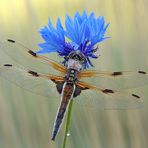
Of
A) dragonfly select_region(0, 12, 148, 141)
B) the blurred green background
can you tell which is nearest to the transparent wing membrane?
dragonfly select_region(0, 12, 148, 141)

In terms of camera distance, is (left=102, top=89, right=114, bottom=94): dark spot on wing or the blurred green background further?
the blurred green background

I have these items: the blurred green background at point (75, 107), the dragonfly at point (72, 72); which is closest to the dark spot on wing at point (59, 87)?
the dragonfly at point (72, 72)

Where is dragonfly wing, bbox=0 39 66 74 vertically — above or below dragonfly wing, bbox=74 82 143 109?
above

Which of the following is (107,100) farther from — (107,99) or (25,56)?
(25,56)

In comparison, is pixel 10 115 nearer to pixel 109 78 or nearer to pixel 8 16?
pixel 8 16

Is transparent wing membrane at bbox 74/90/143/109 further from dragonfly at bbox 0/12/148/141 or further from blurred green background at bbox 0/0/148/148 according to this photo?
blurred green background at bbox 0/0/148/148

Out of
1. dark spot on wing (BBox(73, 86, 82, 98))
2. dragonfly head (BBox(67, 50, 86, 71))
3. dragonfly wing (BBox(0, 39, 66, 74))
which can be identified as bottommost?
dark spot on wing (BBox(73, 86, 82, 98))
